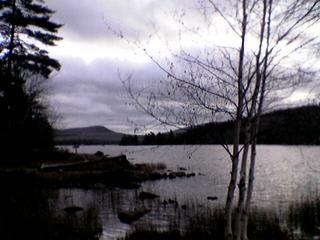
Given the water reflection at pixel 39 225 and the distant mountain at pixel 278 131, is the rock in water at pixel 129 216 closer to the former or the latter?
the water reflection at pixel 39 225

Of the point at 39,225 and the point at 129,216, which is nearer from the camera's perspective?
the point at 39,225

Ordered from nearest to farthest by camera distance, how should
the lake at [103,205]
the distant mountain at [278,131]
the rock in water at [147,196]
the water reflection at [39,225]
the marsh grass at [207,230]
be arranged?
the distant mountain at [278,131], the water reflection at [39,225], the lake at [103,205], the marsh grass at [207,230], the rock in water at [147,196]

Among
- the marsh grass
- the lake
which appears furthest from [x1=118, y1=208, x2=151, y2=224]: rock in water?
the marsh grass

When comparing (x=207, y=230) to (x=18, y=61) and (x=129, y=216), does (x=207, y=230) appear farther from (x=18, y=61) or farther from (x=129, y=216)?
(x=18, y=61)

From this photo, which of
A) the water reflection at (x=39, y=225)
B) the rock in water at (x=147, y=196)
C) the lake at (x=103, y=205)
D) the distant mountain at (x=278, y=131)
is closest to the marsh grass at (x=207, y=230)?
the lake at (x=103, y=205)

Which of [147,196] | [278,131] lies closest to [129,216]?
[147,196]

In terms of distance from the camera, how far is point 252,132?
10453 millimetres

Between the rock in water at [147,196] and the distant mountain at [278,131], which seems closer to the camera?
the distant mountain at [278,131]

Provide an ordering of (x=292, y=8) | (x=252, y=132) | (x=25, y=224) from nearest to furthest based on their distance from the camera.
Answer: (x=292, y=8)
(x=252, y=132)
(x=25, y=224)

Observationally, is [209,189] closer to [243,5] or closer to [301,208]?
[301,208]

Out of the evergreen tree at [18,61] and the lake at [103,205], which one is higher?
the evergreen tree at [18,61]

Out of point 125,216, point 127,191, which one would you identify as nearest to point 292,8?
point 125,216

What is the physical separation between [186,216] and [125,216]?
2675mm

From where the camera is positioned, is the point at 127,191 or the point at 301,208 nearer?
the point at 301,208
